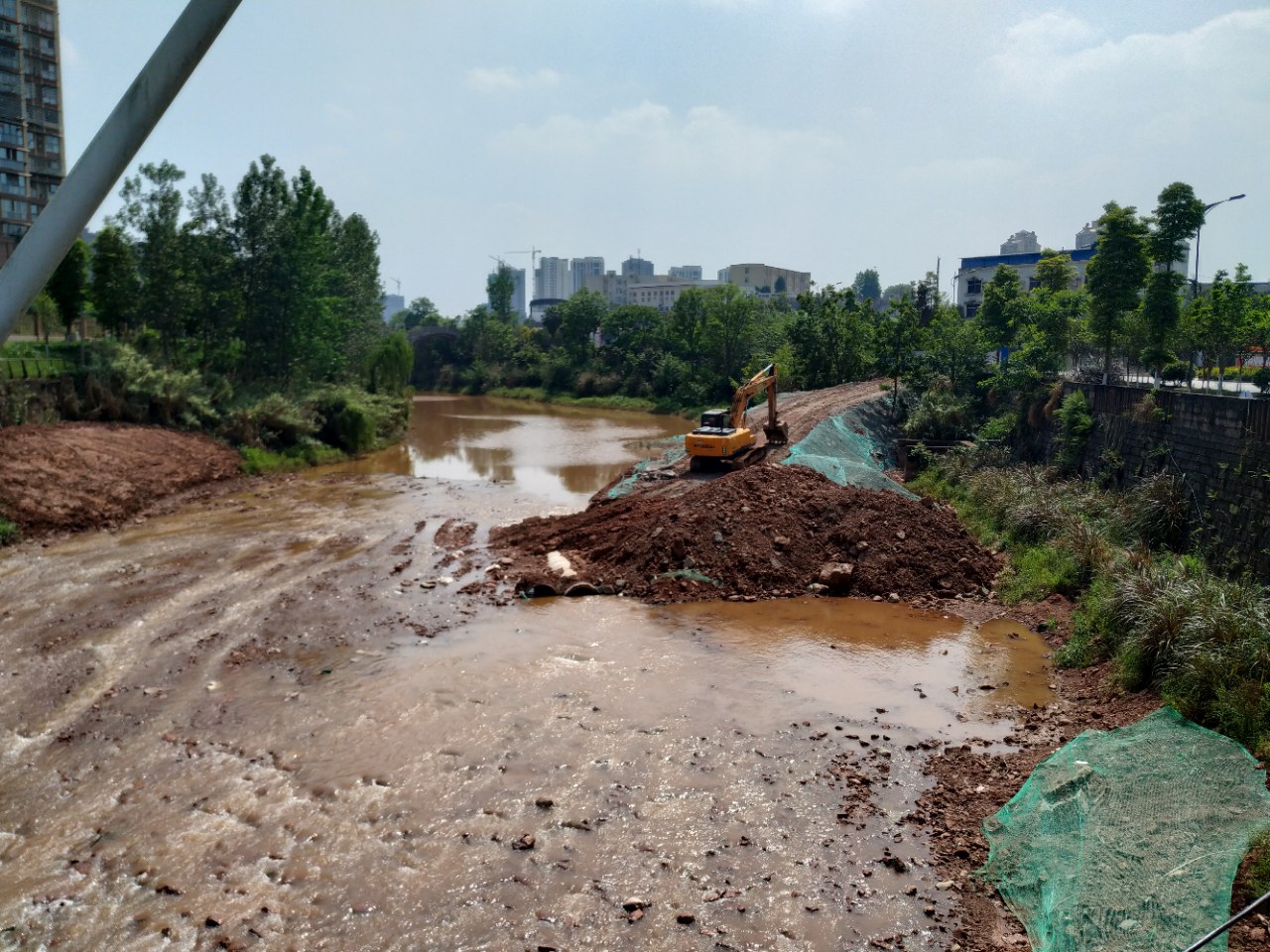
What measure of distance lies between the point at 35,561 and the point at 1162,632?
741 inches

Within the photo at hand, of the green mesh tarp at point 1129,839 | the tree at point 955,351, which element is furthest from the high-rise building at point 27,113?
the green mesh tarp at point 1129,839

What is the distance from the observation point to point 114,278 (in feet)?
98.6

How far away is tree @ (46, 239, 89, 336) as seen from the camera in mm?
30891

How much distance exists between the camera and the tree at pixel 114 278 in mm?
29875

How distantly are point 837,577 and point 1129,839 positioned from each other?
29.3 ft

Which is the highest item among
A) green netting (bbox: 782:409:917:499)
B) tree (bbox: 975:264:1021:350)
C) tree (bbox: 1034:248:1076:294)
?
tree (bbox: 1034:248:1076:294)

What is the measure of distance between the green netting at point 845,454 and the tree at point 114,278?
2309cm

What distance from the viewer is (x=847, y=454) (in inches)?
995

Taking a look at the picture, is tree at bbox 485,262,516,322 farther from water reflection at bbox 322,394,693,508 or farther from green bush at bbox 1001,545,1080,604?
green bush at bbox 1001,545,1080,604

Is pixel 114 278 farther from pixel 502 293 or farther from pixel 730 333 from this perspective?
pixel 502 293

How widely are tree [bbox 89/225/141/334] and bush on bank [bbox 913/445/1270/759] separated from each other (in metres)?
27.4

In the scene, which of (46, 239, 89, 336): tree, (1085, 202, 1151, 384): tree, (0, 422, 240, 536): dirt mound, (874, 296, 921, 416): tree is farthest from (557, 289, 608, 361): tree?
(1085, 202, 1151, 384): tree

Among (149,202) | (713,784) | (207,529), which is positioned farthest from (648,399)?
(713,784)

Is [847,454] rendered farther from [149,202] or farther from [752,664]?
[149,202]
